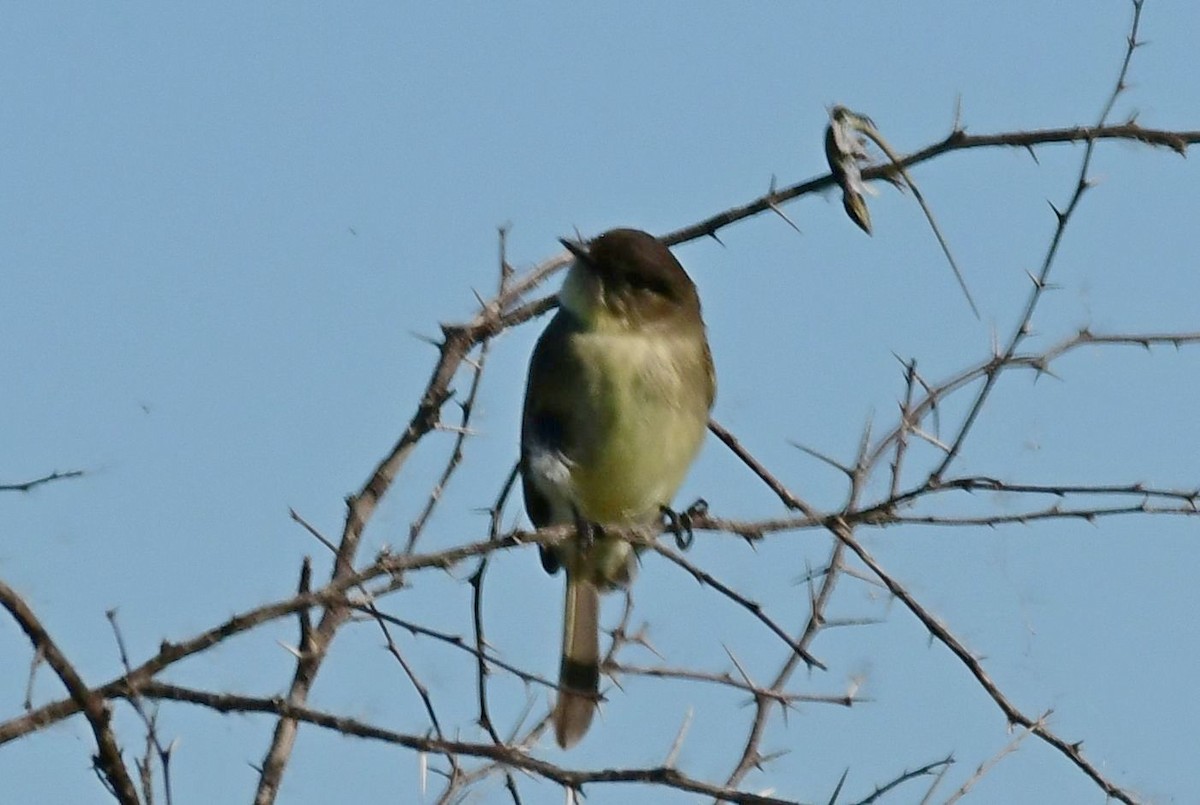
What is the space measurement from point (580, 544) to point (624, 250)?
100 cm

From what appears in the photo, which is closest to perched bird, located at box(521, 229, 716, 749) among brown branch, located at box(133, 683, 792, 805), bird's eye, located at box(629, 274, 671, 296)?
bird's eye, located at box(629, 274, 671, 296)

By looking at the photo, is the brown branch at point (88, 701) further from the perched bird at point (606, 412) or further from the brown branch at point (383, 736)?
the perched bird at point (606, 412)

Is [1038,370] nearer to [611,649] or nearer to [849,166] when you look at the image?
[849,166]

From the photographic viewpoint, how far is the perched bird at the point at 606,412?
5.42 m

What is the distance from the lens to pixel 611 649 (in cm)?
435

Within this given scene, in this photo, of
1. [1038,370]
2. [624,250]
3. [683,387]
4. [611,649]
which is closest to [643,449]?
[683,387]

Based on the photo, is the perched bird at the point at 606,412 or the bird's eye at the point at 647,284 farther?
the bird's eye at the point at 647,284

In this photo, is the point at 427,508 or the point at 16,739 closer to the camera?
the point at 16,739

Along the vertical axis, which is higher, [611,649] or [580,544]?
[580,544]

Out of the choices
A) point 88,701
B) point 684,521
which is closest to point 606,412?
point 684,521

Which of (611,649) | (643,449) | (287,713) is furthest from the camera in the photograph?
(643,449)

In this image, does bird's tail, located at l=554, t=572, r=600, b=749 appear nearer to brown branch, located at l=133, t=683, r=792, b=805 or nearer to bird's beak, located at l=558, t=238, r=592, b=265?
bird's beak, located at l=558, t=238, r=592, b=265

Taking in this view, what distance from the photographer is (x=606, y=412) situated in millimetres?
5398

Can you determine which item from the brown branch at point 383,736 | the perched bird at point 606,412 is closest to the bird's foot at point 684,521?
the perched bird at point 606,412
